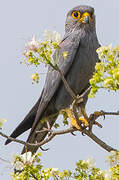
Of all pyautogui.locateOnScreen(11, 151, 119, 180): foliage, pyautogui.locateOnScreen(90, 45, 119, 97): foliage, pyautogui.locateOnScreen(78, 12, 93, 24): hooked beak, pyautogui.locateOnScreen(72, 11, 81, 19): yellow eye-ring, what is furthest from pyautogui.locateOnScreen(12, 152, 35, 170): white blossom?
pyautogui.locateOnScreen(72, 11, 81, 19): yellow eye-ring

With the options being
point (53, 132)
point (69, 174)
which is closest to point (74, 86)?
point (53, 132)

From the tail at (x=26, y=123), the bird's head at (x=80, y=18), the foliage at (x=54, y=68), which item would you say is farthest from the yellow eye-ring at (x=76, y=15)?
the foliage at (x=54, y=68)

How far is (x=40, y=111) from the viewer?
15.4ft

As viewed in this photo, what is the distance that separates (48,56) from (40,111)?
2365 millimetres

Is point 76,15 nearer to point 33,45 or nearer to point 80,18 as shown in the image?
point 80,18

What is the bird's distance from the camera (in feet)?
15.4

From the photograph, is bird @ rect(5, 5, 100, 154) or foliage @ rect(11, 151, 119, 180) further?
bird @ rect(5, 5, 100, 154)

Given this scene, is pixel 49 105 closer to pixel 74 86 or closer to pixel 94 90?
pixel 74 86

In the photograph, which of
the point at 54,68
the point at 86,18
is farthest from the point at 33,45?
the point at 86,18

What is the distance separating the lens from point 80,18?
5281 mm

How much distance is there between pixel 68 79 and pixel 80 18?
3.56ft

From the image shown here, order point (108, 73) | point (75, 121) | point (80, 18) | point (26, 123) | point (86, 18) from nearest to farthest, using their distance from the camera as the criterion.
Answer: point (108, 73)
point (75, 121)
point (26, 123)
point (86, 18)
point (80, 18)

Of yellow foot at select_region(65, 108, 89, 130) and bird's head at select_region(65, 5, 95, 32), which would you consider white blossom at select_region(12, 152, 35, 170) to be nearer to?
yellow foot at select_region(65, 108, 89, 130)

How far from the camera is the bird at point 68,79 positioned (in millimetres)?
4707
